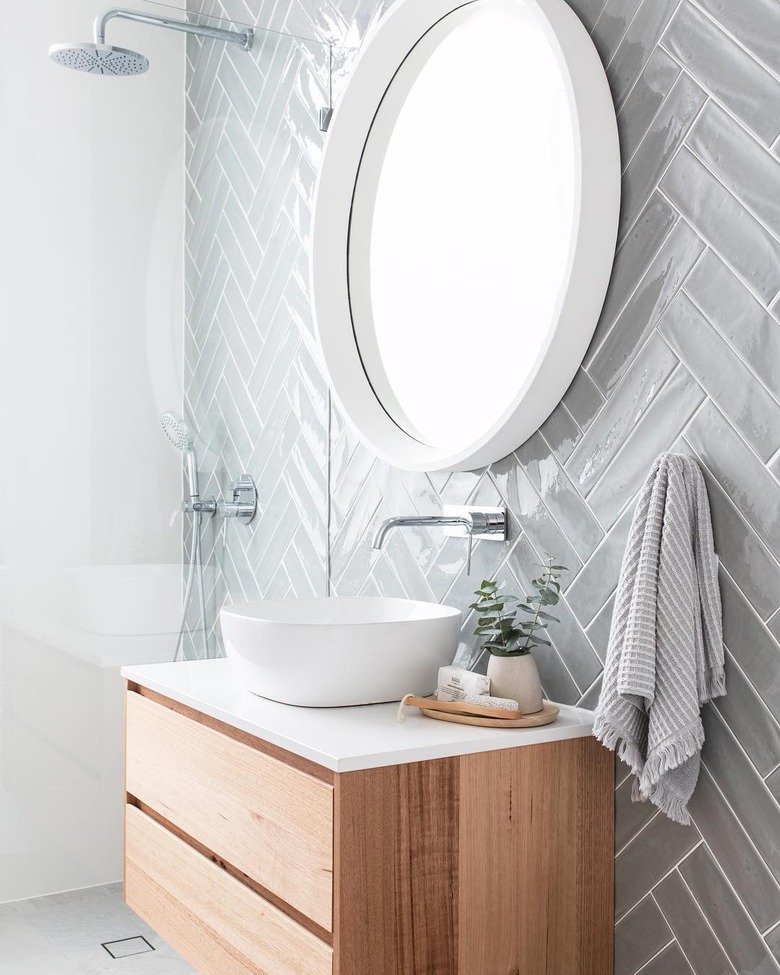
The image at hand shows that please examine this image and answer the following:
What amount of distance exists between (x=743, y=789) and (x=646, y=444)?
466 millimetres

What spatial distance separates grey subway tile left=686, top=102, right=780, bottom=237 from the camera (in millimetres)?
1230

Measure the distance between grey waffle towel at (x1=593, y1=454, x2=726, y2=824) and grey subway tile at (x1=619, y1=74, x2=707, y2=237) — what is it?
1.29 feet

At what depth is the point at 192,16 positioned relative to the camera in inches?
86.7

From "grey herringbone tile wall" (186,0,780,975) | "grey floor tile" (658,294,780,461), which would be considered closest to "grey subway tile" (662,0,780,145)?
"grey herringbone tile wall" (186,0,780,975)

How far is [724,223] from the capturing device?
1.29 meters

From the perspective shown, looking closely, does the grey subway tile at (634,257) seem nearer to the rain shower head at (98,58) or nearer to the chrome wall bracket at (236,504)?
the chrome wall bracket at (236,504)

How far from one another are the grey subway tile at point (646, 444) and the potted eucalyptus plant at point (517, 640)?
0.12 meters

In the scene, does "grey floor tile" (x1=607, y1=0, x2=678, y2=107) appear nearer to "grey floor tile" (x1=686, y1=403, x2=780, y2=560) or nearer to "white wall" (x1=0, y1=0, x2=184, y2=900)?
"grey floor tile" (x1=686, y1=403, x2=780, y2=560)

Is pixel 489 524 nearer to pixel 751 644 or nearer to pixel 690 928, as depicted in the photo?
pixel 751 644

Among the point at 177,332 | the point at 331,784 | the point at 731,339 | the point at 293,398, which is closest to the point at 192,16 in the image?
the point at 177,332

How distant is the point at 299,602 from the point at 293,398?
Result: 0.63 metres

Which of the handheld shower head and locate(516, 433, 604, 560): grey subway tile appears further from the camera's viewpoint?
the handheld shower head

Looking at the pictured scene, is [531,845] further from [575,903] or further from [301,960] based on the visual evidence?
[301,960]

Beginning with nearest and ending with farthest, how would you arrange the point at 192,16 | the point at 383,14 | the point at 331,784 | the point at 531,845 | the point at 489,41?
→ 1. the point at 331,784
2. the point at 531,845
3. the point at 489,41
4. the point at 383,14
5. the point at 192,16
